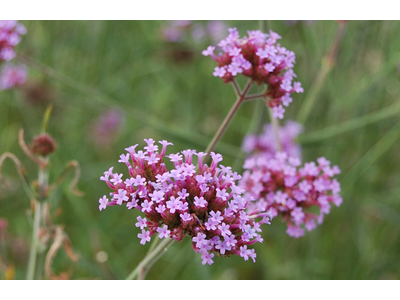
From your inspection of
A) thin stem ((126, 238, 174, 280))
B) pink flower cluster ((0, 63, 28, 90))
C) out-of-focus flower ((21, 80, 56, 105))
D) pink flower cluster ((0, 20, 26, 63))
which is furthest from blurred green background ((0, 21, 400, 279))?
thin stem ((126, 238, 174, 280))

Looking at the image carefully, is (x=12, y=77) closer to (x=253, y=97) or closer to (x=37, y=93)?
(x=37, y=93)

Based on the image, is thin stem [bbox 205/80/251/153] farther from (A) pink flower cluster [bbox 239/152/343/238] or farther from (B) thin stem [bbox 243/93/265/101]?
(A) pink flower cluster [bbox 239/152/343/238]

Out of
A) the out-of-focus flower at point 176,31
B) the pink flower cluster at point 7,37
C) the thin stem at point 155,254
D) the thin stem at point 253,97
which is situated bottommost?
the thin stem at point 155,254

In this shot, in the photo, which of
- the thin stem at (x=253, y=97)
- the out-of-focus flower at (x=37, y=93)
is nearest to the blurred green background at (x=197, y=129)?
the out-of-focus flower at (x=37, y=93)

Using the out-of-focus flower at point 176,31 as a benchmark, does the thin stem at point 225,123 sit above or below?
below

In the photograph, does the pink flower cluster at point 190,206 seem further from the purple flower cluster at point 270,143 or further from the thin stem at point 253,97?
the purple flower cluster at point 270,143

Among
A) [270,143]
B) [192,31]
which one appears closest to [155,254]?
[270,143]

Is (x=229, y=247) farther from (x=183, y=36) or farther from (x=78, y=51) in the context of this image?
(x=78, y=51)
